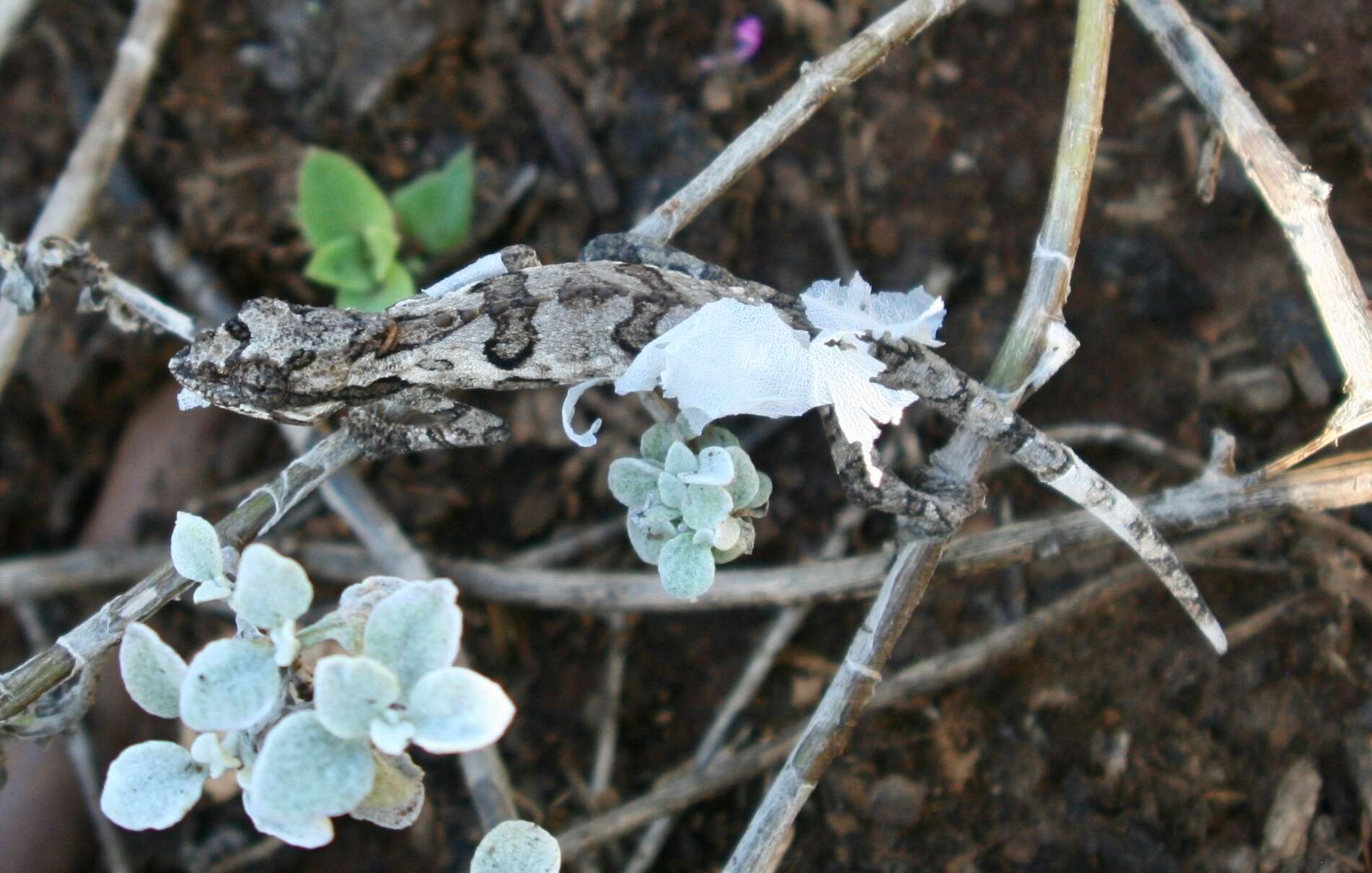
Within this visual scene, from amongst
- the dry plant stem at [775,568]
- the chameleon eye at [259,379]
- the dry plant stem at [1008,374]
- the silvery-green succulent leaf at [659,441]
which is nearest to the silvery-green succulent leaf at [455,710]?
the silvery-green succulent leaf at [659,441]

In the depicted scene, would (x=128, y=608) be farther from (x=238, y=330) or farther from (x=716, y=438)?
(x=716, y=438)

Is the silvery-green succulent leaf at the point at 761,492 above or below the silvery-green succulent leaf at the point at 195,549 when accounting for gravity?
below

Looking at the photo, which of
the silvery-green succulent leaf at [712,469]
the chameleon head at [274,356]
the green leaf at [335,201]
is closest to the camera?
the silvery-green succulent leaf at [712,469]

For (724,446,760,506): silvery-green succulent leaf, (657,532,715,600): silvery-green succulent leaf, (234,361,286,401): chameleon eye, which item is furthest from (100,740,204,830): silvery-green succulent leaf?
(234,361,286,401): chameleon eye

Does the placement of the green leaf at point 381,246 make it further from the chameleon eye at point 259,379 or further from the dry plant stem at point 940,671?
the dry plant stem at point 940,671

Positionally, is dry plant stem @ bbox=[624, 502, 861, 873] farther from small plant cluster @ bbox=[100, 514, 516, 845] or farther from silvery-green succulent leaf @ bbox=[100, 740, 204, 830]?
silvery-green succulent leaf @ bbox=[100, 740, 204, 830]

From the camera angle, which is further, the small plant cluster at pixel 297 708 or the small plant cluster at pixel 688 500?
the small plant cluster at pixel 688 500
